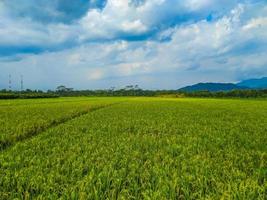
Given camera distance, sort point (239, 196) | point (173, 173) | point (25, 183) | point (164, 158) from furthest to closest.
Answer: point (164, 158)
point (173, 173)
point (25, 183)
point (239, 196)

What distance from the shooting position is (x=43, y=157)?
21.1ft

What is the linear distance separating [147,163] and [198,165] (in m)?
1.17

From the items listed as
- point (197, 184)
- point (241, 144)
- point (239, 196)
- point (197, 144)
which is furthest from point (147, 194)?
point (241, 144)

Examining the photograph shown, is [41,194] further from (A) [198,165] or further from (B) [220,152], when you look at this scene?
(B) [220,152]

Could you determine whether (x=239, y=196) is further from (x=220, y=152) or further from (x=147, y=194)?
(x=220, y=152)

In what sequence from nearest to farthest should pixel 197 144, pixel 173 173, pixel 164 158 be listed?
pixel 173 173, pixel 164 158, pixel 197 144

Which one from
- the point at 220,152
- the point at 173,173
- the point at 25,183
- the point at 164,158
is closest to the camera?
the point at 25,183

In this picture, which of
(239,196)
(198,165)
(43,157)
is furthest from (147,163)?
(43,157)

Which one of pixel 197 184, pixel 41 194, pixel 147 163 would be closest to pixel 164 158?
pixel 147 163

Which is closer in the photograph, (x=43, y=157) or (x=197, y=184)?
(x=197, y=184)

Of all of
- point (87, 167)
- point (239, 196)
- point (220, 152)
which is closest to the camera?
point (239, 196)

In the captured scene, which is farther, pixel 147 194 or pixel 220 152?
pixel 220 152

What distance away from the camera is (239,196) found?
3.80 m

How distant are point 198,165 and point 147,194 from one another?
6.59 ft
